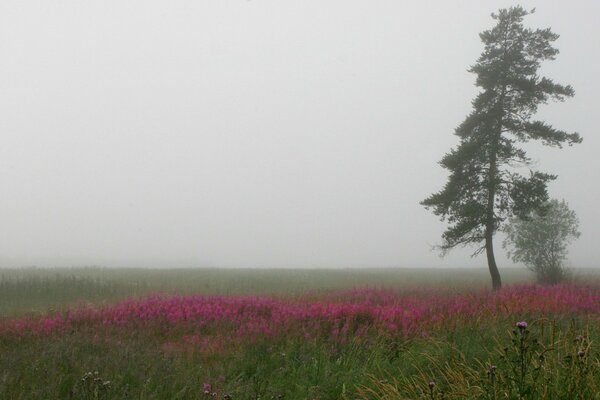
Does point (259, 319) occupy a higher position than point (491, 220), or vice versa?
point (491, 220)

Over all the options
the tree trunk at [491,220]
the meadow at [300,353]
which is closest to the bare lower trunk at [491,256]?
the tree trunk at [491,220]

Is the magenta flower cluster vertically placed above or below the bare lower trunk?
below

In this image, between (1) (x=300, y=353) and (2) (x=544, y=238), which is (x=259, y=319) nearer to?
(1) (x=300, y=353)

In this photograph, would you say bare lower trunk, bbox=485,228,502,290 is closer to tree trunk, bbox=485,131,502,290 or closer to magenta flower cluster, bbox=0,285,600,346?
tree trunk, bbox=485,131,502,290

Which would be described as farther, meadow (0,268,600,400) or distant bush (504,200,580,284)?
distant bush (504,200,580,284)

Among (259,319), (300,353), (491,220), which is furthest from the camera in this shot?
(491,220)

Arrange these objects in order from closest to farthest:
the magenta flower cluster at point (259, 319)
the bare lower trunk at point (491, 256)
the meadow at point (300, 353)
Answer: the meadow at point (300, 353) → the magenta flower cluster at point (259, 319) → the bare lower trunk at point (491, 256)

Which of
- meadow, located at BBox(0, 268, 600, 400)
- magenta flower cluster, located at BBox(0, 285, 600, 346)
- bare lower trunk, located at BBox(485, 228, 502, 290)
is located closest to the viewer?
meadow, located at BBox(0, 268, 600, 400)

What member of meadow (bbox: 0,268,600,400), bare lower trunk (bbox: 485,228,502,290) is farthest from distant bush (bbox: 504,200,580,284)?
meadow (bbox: 0,268,600,400)

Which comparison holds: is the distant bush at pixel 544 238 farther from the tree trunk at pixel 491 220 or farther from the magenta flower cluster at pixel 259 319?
the magenta flower cluster at pixel 259 319

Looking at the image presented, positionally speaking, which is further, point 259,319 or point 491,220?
point 491,220

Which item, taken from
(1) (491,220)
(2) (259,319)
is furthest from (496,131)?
(2) (259,319)

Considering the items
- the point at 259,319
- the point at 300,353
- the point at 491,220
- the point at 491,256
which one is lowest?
the point at 300,353

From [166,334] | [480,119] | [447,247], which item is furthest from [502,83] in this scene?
[166,334]
